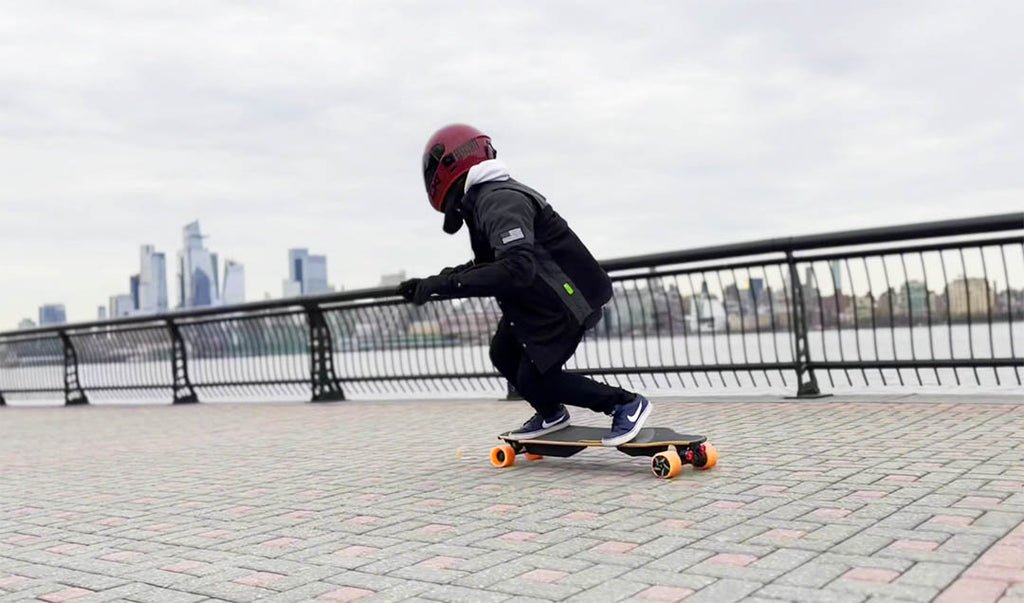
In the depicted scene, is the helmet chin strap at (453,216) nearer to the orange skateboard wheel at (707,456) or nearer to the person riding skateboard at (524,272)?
the person riding skateboard at (524,272)

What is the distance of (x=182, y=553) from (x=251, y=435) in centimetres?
498

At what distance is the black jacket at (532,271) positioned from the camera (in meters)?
4.83

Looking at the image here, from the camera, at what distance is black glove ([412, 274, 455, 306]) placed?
490 cm

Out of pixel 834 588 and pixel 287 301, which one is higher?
pixel 287 301

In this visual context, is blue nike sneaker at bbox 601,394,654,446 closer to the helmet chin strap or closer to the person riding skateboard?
the person riding skateboard

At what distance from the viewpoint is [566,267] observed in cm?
526

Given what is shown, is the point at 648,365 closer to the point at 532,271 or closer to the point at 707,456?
the point at 707,456

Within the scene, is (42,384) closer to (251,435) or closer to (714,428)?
(251,435)

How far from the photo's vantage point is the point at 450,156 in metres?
5.12

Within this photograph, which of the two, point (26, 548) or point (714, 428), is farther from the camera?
point (714, 428)

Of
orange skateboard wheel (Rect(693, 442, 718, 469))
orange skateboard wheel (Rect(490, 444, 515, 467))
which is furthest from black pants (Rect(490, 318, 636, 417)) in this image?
orange skateboard wheel (Rect(693, 442, 718, 469))

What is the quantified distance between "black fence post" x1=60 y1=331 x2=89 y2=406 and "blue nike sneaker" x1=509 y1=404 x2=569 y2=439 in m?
12.9

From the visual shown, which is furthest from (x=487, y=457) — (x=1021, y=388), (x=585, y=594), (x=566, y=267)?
(x=1021, y=388)

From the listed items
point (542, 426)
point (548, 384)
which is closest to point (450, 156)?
point (548, 384)
